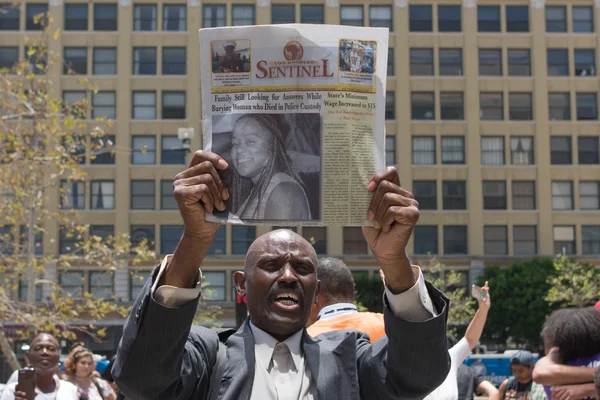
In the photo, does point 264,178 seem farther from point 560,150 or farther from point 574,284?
point 560,150

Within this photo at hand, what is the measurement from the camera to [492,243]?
48.3 m

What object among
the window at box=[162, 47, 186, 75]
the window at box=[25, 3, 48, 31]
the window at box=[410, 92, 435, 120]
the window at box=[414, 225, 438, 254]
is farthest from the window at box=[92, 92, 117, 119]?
the window at box=[414, 225, 438, 254]

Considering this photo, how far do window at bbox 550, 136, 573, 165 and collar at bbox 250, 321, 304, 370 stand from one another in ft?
155

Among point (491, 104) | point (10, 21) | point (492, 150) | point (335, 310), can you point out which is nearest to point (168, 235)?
point (10, 21)

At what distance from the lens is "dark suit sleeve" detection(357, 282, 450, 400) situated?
10.3 feet

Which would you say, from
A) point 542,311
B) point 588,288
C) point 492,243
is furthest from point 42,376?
point 492,243

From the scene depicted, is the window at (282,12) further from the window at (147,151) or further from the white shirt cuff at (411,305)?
the white shirt cuff at (411,305)

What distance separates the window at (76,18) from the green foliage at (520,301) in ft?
79.2

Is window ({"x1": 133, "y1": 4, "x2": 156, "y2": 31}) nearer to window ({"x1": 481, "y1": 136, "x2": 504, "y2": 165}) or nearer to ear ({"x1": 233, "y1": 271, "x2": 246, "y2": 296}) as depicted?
window ({"x1": 481, "y1": 136, "x2": 504, "y2": 165})

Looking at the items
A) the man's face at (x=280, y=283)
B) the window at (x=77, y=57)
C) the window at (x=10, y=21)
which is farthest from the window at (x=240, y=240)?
the man's face at (x=280, y=283)

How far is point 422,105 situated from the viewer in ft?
161

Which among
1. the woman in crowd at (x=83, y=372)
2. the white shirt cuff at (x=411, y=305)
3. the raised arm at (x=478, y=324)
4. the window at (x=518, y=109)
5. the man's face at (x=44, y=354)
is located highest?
the window at (x=518, y=109)

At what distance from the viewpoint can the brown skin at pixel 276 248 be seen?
3.12m

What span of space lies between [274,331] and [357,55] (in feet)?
3.31
